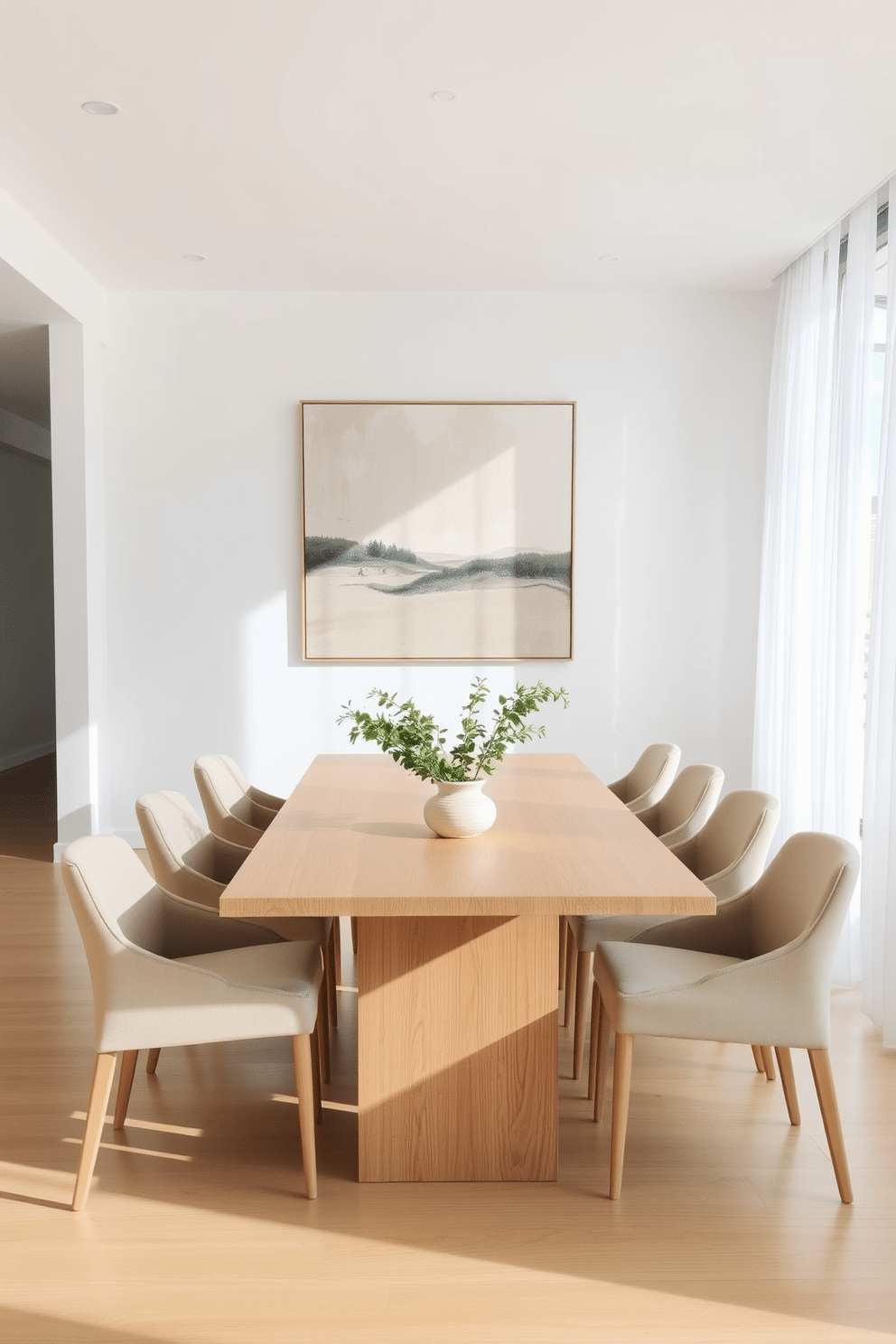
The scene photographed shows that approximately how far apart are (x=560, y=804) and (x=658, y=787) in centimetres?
78

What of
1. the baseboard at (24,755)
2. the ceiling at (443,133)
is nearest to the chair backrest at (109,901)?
the ceiling at (443,133)

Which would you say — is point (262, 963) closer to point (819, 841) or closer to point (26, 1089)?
point (26, 1089)

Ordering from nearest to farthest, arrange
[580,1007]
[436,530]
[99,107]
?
[580,1007]
[99,107]
[436,530]

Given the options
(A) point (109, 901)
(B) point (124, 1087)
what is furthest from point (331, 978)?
(A) point (109, 901)

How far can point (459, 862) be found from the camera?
8.48ft

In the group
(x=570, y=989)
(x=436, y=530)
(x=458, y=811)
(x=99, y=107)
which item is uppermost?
(x=99, y=107)

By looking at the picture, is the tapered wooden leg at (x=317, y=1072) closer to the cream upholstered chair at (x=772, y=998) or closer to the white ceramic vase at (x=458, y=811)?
the white ceramic vase at (x=458, y=811)

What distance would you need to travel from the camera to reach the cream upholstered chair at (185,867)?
3086 millimetres

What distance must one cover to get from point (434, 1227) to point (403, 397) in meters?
4.49

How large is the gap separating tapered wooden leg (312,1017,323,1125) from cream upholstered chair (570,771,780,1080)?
764 millimetres

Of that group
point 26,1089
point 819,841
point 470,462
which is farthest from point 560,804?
point 470,462

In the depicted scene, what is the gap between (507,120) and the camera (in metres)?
3.77

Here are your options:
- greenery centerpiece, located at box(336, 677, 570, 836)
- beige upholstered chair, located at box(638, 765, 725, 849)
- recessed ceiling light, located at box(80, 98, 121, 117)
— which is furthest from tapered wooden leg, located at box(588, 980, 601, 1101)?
recessed ceiling light, located at box(80, 98, 121, 117)

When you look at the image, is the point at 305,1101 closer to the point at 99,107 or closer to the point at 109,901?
the point at 109,901
